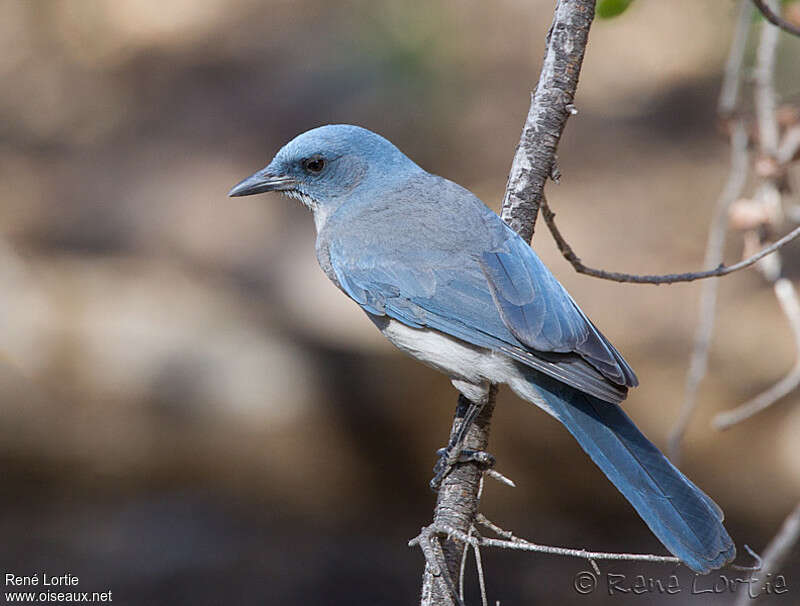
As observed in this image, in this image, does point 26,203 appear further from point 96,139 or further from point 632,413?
point 632,413

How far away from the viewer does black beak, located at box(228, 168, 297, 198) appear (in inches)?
142

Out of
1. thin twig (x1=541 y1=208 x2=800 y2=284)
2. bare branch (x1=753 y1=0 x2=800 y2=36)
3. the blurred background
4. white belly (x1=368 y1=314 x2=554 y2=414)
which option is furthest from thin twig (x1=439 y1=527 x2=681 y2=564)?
the blurred background

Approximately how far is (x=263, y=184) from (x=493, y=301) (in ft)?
3.72

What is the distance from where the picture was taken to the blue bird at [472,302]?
2736mm

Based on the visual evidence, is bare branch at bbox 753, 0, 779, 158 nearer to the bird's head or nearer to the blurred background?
the bird's head

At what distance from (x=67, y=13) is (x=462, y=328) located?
7.03 m

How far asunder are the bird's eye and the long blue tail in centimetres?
121

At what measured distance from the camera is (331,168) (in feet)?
11.9

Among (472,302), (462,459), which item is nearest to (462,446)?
(462,459)

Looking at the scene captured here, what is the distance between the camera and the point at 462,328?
304cm

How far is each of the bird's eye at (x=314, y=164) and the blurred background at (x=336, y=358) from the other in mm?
2677

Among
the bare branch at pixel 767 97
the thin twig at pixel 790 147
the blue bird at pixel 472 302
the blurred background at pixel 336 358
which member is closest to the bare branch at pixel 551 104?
the blue bird at pixel 472 302

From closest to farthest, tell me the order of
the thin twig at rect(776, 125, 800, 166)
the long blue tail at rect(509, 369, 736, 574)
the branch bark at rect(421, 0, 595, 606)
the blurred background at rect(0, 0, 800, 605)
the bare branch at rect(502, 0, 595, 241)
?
the long blue tail at rect(509, 369, 736, 574) < the branch bark at rect(421, 0, 595, 606) < the bare branch at rect(502, 0, 595, 241) < the thin twig at rect(776, 125, 800, 166) < the blurred background at rect(0, 0, 800, 605)

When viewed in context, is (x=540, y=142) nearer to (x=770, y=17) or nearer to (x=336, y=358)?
(x=770, y=17)
